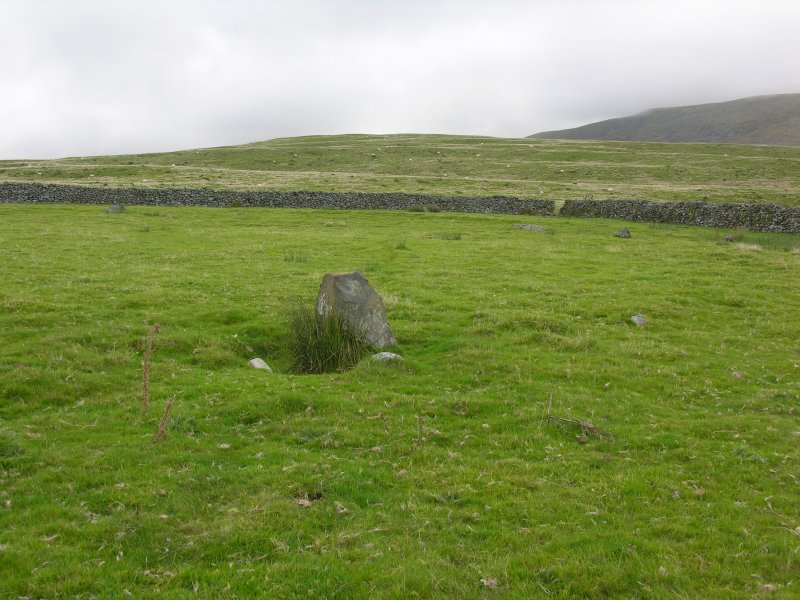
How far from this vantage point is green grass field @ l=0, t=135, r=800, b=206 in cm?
7269

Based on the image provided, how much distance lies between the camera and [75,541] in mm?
7438

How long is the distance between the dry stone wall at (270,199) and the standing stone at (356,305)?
133 feet

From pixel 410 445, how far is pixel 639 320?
11.9 meters

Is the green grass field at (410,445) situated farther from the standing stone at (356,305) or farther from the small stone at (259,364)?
the standing stone at (356,305)

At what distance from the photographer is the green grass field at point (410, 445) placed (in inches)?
280

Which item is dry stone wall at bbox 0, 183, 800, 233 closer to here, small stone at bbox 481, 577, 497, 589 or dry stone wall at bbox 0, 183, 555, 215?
dry stone wall at bbox 0, 183, 555, 215

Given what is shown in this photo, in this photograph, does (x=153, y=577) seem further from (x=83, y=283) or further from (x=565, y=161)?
(x=565, y=161)

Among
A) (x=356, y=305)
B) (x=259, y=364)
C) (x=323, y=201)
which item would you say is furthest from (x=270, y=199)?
(x=259, y=364)

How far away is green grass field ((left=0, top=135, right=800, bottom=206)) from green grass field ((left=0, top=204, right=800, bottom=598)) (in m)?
49.1

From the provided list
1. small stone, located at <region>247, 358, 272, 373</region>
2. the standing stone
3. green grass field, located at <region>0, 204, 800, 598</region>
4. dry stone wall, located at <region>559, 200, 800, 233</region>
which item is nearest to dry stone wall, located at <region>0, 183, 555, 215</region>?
dry stone wall, located at <region>559, 200, 800, 233</region>

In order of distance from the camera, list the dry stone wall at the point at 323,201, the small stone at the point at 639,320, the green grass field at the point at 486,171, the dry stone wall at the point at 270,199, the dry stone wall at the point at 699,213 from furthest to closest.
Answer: the green grass field at the point at 486,171 < the dry stone wall at the point at 270,199 < the dry stone wall at the point at 323,201 < the dry stone wall at the point at 699,213 < the small stone at the point at 639,320

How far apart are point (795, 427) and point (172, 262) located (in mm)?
25590

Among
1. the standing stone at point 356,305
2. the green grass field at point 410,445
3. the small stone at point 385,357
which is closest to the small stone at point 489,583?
the green grass field at point 410,445

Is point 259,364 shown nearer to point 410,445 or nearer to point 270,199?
point 410,445
